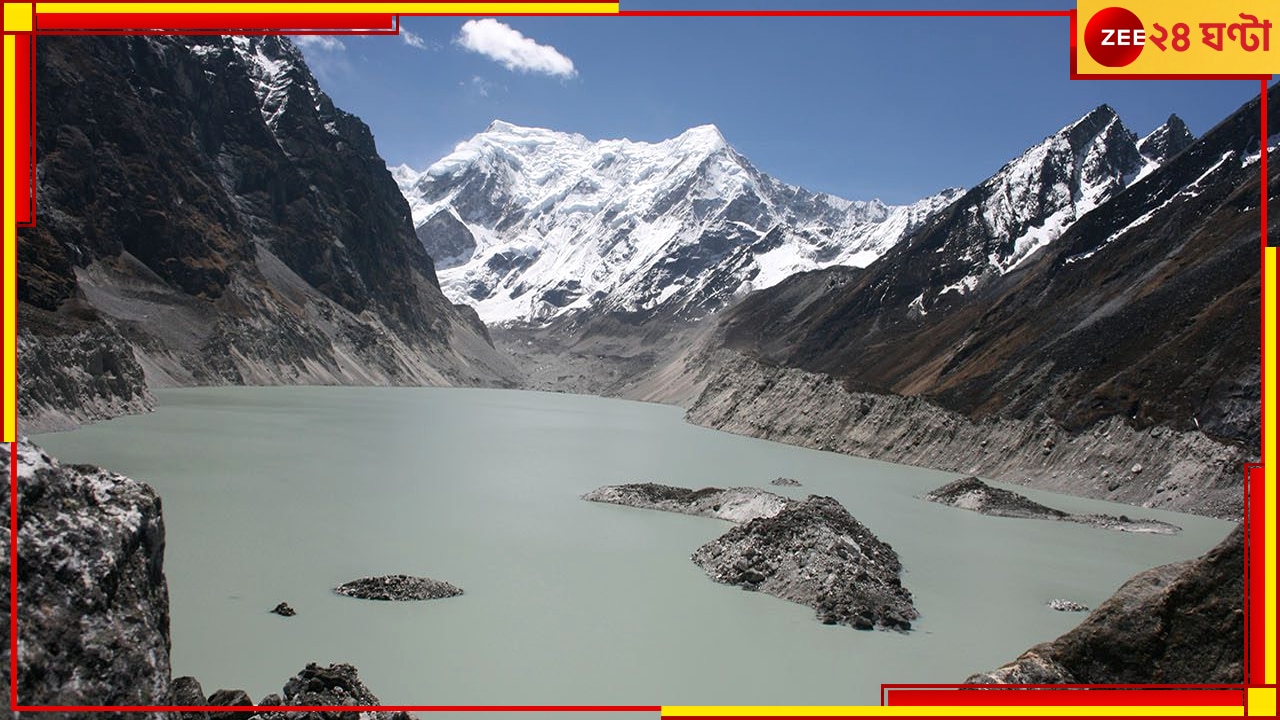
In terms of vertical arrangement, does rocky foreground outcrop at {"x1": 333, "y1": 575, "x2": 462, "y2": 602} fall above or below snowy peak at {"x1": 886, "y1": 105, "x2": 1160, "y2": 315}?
below

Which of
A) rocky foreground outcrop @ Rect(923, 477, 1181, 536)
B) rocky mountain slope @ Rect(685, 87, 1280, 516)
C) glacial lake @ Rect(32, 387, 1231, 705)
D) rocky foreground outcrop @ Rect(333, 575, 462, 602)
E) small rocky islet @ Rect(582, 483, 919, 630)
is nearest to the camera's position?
glacial lake @ Rect(32, 387, 1231, 705)

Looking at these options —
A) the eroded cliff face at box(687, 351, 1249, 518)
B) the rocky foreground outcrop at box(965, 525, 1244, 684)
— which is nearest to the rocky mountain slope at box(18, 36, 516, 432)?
the rocky foreground outcrop at box(965, 525, 1244, 684)

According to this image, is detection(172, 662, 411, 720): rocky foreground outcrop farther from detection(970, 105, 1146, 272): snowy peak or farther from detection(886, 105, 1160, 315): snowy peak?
detection(970, 105, 1146, 272): snowy peak

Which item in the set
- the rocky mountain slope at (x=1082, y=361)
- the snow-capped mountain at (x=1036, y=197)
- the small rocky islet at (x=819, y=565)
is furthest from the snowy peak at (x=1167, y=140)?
the small rocky islet at (x=819, y=565)

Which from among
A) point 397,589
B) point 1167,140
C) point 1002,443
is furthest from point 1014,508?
point 1167,140

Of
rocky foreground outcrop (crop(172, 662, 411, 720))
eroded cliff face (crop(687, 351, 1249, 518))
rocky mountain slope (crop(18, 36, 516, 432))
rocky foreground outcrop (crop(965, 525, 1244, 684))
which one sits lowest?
rocky foreground outcrop (crop(172, 662, 411, 720))

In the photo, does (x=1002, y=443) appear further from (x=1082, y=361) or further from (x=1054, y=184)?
(x=1054, y=184)

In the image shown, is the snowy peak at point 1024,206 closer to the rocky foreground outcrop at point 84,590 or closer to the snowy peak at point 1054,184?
the snowy peak at point 1054,184

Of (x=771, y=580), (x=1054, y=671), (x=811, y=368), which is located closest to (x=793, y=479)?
(x=771, y=580)
